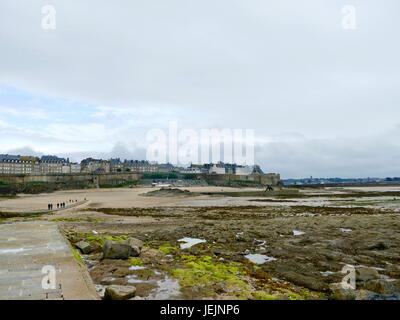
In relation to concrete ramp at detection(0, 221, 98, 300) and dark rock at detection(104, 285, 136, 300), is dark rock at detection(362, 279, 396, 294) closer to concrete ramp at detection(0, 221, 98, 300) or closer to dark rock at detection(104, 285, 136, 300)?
dark rock at detection(104, 285, 136, 300)

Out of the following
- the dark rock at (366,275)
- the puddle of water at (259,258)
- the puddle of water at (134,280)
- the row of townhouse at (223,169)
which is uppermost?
the row of townhouse at (223,169)

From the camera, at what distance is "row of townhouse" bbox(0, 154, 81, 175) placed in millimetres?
137250

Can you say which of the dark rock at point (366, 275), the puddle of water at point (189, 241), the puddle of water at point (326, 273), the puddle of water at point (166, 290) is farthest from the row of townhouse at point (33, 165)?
the dark rock at point (366, 275)

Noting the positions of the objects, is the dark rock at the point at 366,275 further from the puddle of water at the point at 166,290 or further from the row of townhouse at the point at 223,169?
the row of townhouse at the point at 223,169

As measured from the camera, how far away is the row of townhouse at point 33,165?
137 metres

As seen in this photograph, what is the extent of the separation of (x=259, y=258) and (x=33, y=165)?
500 ft

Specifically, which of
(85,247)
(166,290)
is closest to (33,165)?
(85,247)

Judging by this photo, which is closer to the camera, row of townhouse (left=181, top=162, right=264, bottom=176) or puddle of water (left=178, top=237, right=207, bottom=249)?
puddle of water (left=178, top=237, right=207, bottom=249)

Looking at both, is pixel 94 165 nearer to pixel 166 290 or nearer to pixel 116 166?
pixel 116 166

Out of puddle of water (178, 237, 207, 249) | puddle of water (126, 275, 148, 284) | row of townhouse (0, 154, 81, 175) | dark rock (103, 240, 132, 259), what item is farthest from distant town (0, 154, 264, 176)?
puddle of water (126, 275, 148, 284)

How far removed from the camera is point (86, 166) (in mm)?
168625

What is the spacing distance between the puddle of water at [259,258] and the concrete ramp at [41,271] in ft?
20.4

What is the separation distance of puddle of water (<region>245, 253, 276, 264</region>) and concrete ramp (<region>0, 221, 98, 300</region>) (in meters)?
6.21
